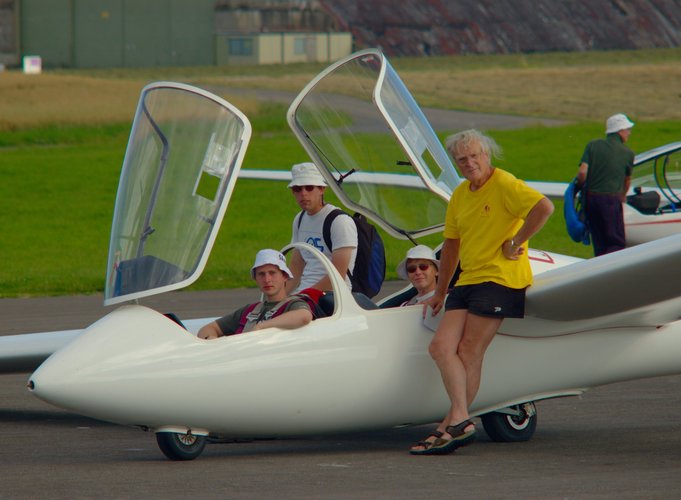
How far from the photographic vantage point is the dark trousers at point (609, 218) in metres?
16.4

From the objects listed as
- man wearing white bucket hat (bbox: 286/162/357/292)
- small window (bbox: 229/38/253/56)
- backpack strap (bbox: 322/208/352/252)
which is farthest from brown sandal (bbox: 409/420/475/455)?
small window (bbox: 229/38/253/56)

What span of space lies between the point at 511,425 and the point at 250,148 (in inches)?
1173

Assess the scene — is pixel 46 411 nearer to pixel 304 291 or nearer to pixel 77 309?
pixel 304 291

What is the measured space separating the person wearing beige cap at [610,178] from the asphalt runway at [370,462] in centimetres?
628

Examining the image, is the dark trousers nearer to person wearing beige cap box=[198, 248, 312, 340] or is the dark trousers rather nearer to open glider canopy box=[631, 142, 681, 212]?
open glider canopy box=[631, 142, 681, 212]

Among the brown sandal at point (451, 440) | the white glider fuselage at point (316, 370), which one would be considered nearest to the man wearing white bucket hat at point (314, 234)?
the white glider fuselage at point (316, 370)

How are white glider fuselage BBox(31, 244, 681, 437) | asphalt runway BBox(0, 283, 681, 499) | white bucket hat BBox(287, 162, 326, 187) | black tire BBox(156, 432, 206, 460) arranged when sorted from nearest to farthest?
1. asphalt runway BBox(0, 283, 681, 499)
2. white glider fuselage BBox(31, 244, 681, 437)
3. black tire BBox(156, 432, 206, 460)
4. white bucket hat BBox(287, 162, 326, 187)

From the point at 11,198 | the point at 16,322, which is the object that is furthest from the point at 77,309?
the point at 11,198

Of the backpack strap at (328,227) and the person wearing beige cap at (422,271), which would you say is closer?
the person wearing beige cap at (422,271)

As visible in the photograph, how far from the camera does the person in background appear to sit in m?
7.94

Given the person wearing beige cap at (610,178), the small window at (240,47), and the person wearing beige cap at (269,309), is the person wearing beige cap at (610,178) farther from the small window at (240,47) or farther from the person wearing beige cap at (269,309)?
the small window at (240,47)

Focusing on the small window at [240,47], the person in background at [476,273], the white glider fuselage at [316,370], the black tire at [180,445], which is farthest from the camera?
the small window at [240,47]

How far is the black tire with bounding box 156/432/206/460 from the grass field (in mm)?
10160

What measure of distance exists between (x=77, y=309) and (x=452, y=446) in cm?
877
